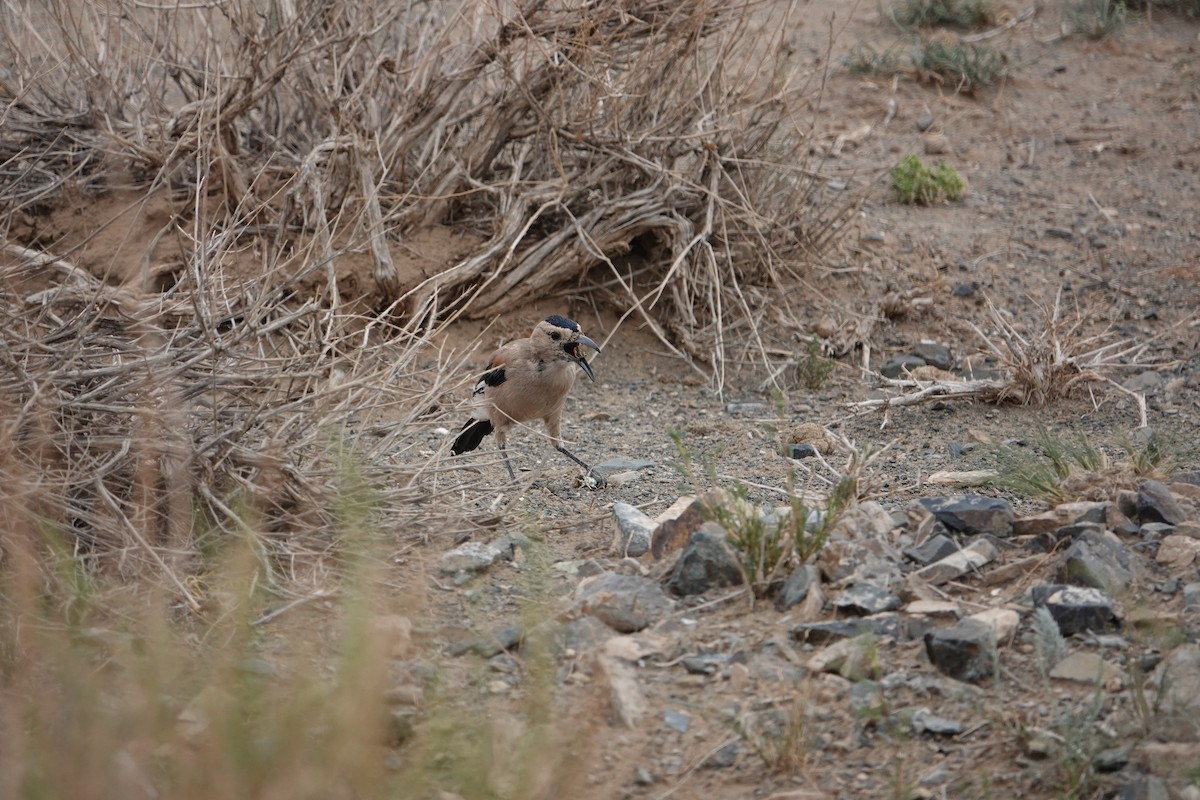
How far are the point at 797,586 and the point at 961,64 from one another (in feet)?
25.0

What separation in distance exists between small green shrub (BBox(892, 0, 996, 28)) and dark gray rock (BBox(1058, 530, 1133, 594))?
808 cm

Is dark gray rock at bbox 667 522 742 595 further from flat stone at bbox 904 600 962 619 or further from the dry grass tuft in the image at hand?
the dry grass tuft

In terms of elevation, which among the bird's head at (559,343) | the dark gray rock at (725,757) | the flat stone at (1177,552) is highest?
the flat stone at (1177,552)

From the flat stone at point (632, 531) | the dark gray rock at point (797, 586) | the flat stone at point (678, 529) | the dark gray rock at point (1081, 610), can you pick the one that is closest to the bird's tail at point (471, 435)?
the flat stone at point (632, 531)

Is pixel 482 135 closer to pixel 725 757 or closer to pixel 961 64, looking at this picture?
pixel 725 757

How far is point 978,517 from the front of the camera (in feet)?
14.4

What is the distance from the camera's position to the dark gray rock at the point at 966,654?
3.63m

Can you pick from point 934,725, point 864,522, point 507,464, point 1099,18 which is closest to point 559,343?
point 507,464

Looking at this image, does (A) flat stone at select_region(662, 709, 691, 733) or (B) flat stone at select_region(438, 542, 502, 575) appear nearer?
(A) flat stone at select_region(662, 709, 691, 733)

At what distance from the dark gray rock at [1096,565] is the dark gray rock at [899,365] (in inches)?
127

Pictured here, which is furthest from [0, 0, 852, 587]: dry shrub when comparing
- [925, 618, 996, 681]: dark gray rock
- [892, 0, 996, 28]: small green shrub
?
[892, 0, 996, 28]: small green shrub

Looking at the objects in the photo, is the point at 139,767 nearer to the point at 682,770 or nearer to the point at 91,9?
the point at 682,770

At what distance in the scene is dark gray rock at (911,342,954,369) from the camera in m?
7.34

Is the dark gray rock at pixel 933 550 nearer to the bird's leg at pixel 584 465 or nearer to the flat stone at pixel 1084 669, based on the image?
the flat stone at pixel 1084 669
